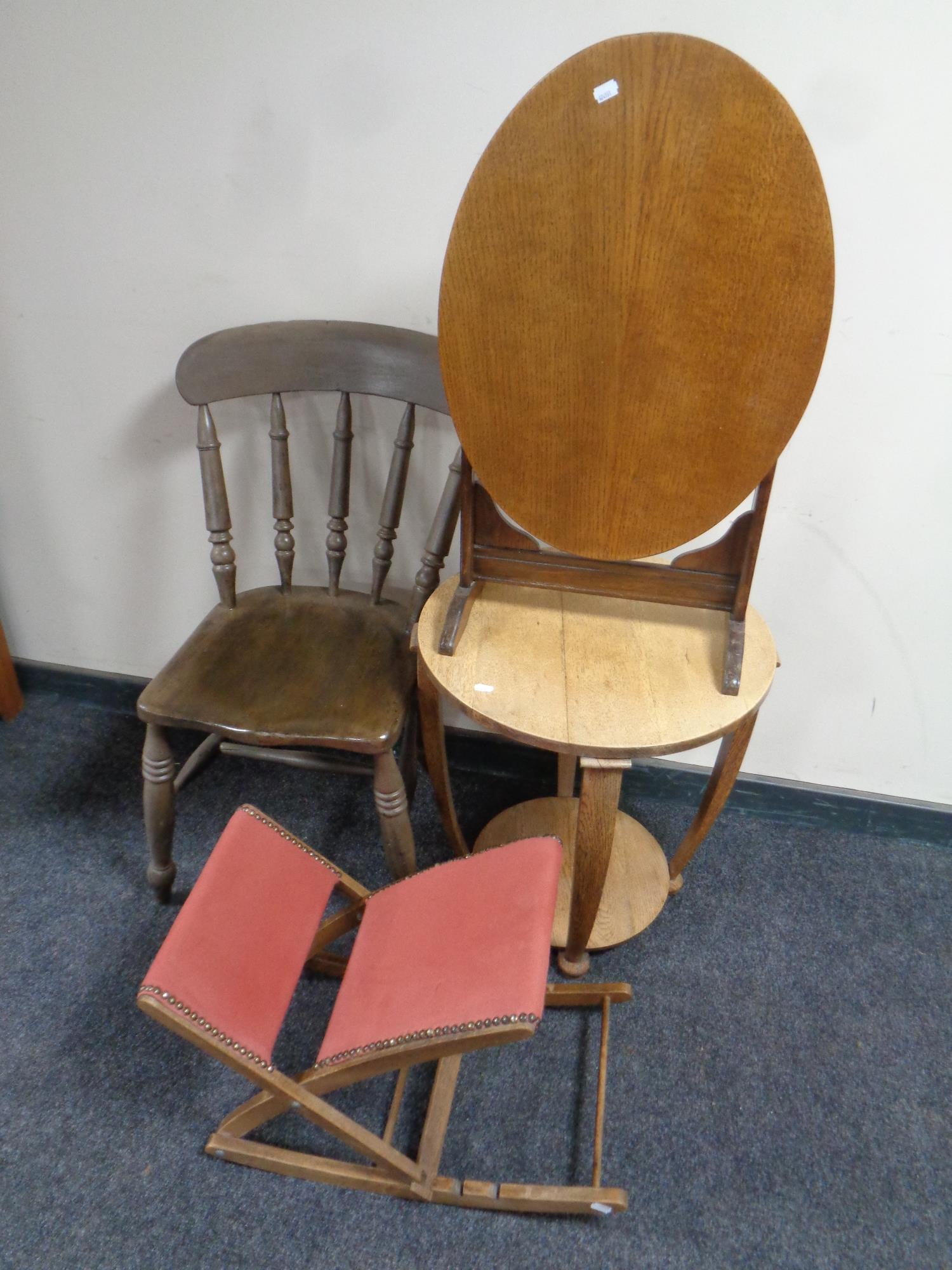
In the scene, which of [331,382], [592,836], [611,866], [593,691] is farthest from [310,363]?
[611,866]

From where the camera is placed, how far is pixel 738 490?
1.18 meters

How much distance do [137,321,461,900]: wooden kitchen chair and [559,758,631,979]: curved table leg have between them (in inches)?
13.3

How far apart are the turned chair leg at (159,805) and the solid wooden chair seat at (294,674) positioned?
0.10 meters

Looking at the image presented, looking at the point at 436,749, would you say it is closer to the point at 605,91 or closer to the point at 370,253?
the point at 370,253

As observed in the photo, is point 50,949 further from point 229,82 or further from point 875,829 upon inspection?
point 875,829

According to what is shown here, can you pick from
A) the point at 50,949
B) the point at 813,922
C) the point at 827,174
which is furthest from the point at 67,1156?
the point at 827,174

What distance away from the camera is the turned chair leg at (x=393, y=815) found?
148 centimetres

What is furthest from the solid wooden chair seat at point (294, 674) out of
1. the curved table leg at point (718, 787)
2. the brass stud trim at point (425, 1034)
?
the curved table leg at point (718, 787)

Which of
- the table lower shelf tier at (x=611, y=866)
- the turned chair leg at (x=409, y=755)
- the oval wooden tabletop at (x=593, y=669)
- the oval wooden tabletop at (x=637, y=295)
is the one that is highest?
the oval wooden tabletop at (x=637, y=295)

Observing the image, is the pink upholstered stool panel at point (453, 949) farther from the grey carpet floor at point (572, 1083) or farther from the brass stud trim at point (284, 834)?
the grey carpet floor at point (572, 1083)

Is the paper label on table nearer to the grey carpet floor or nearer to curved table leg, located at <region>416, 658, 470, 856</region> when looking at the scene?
curved table leg, located at <region>416, 658, 470, 856</region>

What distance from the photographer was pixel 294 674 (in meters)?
1.53

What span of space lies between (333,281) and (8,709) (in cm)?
147

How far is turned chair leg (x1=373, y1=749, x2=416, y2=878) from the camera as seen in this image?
1479 mm
